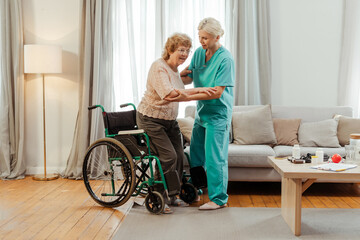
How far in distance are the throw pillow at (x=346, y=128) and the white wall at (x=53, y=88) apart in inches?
108

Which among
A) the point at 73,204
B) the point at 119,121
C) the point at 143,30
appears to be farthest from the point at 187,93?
the point at 143,30

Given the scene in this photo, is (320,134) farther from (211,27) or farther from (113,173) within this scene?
(113,173)

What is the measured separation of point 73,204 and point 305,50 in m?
2.86

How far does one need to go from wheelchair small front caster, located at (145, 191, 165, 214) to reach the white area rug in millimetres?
48

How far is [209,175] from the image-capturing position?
3.29 meters

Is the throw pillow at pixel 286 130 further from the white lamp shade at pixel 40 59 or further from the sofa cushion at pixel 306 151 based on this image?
the white lamp shade at pixel 40 59

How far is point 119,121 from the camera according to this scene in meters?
3.40

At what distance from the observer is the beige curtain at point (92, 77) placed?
4.49 metres

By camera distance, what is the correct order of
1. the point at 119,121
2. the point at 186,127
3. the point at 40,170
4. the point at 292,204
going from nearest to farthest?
the point at 292,204
the point at 119,121
the point at 186,127
the point at 40,170

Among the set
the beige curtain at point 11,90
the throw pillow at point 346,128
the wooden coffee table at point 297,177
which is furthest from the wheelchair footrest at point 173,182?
the beige curtain at point 11,90

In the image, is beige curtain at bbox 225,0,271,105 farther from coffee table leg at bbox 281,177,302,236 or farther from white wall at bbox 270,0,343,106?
coffee table leg at bbox 281,177,302,236

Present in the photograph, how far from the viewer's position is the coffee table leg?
2.72 m

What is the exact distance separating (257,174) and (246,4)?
1.82 meters

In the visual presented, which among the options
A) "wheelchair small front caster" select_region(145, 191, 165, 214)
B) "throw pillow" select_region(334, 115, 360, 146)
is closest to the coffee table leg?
"wheelchair small front caster" select_region(145, 191, 165, 214)
